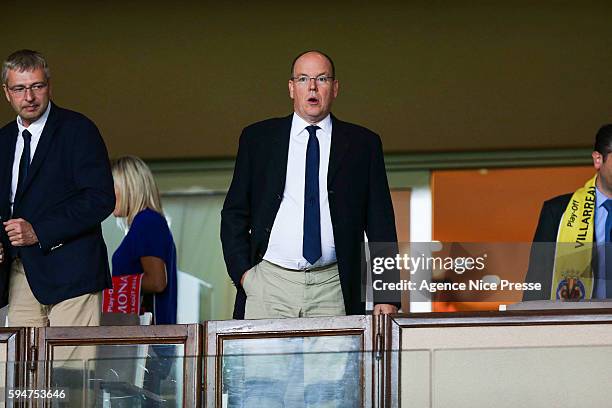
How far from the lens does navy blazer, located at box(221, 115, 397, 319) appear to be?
596cm

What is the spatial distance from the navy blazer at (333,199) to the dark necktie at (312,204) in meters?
0.06

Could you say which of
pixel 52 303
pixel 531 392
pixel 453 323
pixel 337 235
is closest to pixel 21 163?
pixel 52 303

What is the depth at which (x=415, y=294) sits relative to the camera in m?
5.85

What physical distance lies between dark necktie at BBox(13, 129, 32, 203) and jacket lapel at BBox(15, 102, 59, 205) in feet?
0.05

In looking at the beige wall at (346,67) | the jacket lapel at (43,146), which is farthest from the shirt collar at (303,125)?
the beige wall at (346,67)

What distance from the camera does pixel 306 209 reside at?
5.96 meters

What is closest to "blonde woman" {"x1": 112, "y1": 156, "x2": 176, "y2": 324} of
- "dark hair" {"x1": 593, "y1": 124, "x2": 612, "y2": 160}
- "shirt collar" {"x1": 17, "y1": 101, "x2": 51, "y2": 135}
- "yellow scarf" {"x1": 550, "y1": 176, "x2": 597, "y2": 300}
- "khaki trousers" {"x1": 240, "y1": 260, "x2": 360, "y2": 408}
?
"shirt collar" {"x1": 17, "y1": 101, "x2": 51, "y2": 135}

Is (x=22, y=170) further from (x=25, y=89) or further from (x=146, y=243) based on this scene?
(x=146, y=243)

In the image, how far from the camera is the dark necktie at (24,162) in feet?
19.5

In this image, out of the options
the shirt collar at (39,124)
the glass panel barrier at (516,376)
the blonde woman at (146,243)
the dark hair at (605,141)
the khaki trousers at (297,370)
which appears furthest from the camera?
the blonde woman at (146,243)

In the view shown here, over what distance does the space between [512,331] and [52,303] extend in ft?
5.82

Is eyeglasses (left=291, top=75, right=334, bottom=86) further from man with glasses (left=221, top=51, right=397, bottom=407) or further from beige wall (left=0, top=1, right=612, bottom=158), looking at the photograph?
beige wall (left=0, top=1, right=612, bottom=158)

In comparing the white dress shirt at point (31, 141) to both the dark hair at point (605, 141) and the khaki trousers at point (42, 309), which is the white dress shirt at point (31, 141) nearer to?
the khaki trousers at point (42, 309)

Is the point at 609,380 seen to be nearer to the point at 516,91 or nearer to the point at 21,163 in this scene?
the point at 21,163
